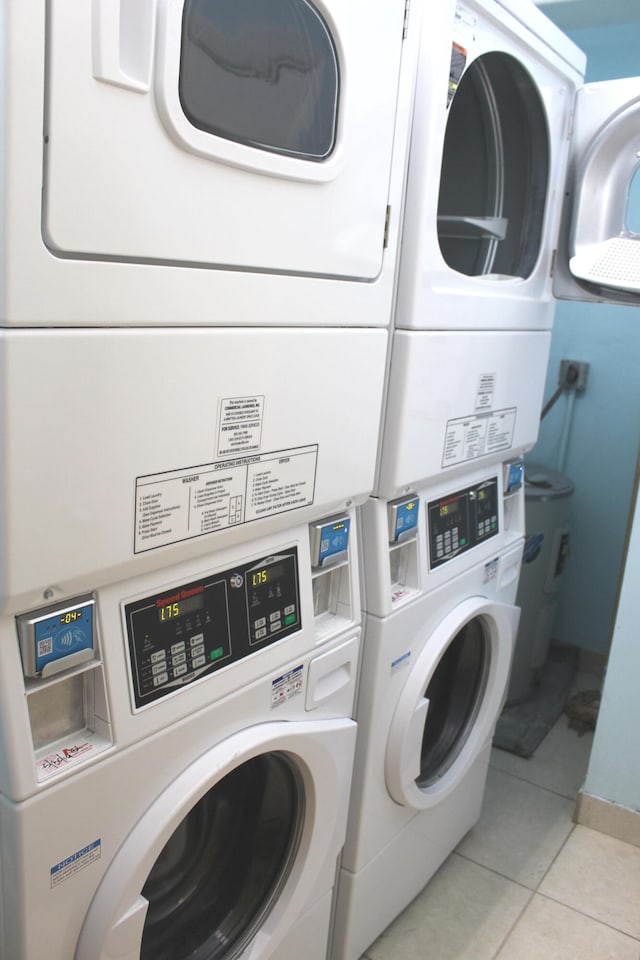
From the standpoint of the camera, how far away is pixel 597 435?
2885 mm

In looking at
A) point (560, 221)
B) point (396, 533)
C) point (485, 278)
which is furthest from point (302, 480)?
point (560, 221)

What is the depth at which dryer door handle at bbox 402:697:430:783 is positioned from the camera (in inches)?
60.7

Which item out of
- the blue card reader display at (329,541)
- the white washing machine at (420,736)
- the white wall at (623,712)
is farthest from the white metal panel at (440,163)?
the white wall at (623,712)

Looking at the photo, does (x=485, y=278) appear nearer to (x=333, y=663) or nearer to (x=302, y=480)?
(x=302, y=480)

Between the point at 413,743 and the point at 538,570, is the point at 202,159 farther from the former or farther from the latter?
the point at 538,570

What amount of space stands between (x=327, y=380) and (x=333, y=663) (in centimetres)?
49

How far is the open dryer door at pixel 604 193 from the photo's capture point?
1.65m

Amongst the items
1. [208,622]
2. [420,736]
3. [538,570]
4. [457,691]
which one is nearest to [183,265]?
[208,622]

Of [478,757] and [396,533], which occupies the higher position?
[396,533]

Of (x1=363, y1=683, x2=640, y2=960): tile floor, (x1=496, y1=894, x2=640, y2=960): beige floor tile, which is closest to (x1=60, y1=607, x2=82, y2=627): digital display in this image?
(x1=363, y1=683, x2=640, y2=960): tile floor

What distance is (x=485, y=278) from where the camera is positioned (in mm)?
1617

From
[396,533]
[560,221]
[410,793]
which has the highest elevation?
[560,221]

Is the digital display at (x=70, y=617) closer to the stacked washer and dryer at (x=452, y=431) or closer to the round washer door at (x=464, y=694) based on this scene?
the stacked washer and dryer at (x=452, y=431)

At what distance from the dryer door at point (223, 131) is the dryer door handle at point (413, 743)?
870mm
